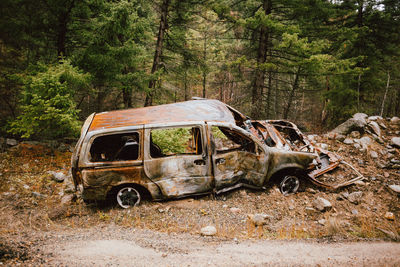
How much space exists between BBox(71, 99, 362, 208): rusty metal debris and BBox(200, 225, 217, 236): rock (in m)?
0.84

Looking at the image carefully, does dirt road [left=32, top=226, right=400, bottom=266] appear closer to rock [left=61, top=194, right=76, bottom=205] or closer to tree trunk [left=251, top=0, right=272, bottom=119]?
rock [left=61, top=194, right=76, bottom=205]

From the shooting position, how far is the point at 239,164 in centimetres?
466

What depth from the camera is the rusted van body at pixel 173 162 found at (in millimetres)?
4180

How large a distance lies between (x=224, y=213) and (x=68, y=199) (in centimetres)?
387

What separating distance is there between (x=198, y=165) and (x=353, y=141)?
6.88 meters

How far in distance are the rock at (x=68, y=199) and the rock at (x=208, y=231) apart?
3.42m

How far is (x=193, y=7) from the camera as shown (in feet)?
34.2

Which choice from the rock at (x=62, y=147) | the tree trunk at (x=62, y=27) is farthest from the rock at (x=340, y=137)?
the tree trunk at (x=62, y=27)

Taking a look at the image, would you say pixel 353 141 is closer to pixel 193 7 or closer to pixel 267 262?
pixel 267 262

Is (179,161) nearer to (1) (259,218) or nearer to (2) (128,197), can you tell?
(2) (128,197)

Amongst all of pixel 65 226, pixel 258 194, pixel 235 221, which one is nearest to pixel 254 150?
pixel 258 194

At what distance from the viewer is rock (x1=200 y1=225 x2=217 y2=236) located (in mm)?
3900

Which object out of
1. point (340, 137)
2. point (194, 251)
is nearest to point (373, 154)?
point (340, 137)

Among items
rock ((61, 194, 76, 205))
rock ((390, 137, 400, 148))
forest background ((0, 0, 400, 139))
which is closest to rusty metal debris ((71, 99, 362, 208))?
rock ((61, 194, 76, 205))
